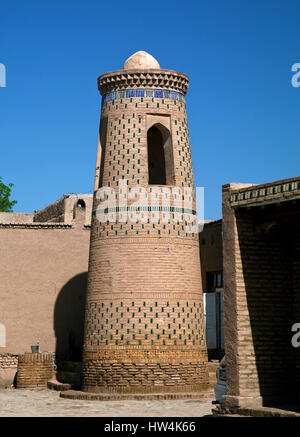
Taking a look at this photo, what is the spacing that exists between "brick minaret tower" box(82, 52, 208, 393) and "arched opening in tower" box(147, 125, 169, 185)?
1.36 metres

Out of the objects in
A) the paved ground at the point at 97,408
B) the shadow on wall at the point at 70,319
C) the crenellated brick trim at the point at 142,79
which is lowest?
the paved ground at the point at 97,408

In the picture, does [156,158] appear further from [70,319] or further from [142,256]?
[70,319]

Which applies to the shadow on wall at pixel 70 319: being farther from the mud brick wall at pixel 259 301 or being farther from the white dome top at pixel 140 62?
the mud brick wall at pixel 259 301

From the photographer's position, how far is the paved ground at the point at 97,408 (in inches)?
540

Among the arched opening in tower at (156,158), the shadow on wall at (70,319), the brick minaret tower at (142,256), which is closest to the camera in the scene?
the brick minaret tower at (142,256)

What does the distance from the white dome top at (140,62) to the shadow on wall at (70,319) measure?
6.58 m

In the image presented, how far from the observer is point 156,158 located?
1973 centimetres

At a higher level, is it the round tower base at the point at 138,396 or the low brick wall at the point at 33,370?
the low brick wall at the point at 33,370

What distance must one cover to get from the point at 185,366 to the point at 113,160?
4991 mm

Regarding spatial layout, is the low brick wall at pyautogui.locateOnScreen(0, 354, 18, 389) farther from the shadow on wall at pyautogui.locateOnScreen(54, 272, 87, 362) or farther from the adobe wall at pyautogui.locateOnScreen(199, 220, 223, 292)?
the adobe wall at pyautogui.locateOnScreen(199, 220, 223, 292)

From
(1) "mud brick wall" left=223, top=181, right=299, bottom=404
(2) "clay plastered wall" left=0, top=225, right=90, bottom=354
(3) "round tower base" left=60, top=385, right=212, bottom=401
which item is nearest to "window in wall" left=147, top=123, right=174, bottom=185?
(2) "clay plastered wall" left=0, top=225, right=90, bottom=354

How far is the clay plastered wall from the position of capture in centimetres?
2080

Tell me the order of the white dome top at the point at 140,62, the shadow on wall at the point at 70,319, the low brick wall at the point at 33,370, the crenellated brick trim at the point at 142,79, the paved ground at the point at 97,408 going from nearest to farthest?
the paved ground at the point at 97,408
the crenellated brick trim at the point at 142,79
the white dome top at the point at 140,62
the low brick wall at the point at 33,370
the shadow on wall at the point at 70,319

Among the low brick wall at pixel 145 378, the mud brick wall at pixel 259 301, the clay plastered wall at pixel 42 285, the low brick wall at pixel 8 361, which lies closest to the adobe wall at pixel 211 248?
the clay plastered wall at pixel 42 285
